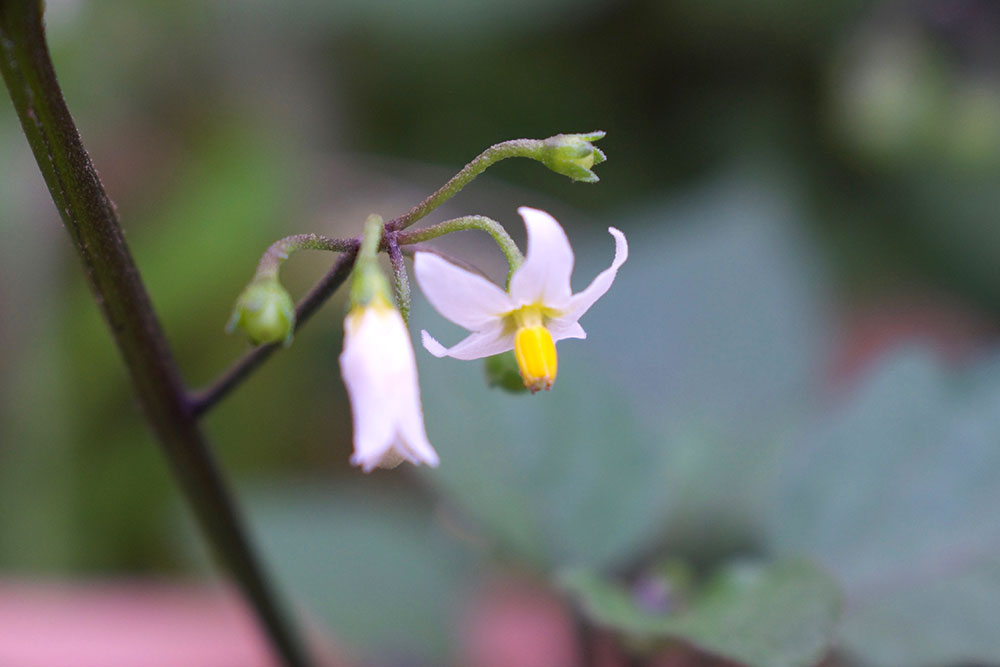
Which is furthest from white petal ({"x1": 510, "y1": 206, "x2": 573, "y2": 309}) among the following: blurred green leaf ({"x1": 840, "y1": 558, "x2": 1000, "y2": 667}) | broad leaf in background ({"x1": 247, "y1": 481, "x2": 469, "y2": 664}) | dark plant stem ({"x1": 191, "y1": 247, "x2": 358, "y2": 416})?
broad leaf in background ({"x1": 247, "y1": 481, "x2": 469, "y2": 664})

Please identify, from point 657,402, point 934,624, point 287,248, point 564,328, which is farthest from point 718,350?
point 287,248

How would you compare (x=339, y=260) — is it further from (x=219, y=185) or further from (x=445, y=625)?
(x=219, y=185)

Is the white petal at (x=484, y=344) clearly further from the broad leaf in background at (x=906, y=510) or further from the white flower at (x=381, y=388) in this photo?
the broad leaf in background at (x=906, y=510)

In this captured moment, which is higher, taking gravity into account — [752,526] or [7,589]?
[752,526]

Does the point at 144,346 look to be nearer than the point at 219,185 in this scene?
Yes

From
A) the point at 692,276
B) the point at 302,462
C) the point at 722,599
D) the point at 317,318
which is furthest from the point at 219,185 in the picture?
the point at 722,599

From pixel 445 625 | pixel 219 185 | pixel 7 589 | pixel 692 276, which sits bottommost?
pixel 7 589

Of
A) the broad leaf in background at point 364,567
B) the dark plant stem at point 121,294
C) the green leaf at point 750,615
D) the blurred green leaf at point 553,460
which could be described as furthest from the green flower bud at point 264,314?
the broad leaf in background at point 364,567

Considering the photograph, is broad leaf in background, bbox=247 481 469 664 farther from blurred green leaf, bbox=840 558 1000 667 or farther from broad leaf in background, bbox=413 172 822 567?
blurred green leaf, bbox=840 558 1000 667
